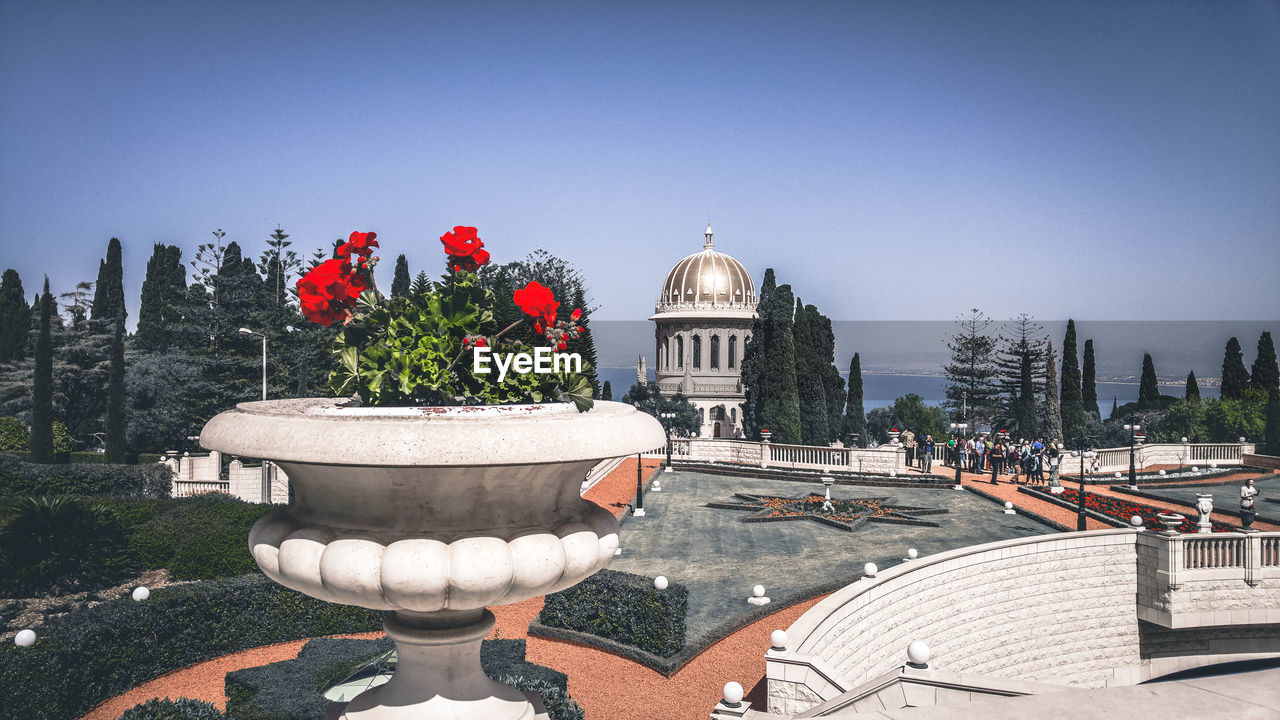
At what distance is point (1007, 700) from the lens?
3342 mm

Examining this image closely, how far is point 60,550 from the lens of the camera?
15758 mm

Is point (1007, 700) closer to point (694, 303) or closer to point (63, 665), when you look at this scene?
point (63, 665)

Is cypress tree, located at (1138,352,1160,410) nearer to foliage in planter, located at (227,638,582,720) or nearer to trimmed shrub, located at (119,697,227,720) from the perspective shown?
foliage in planter, located at (227,638,582,720)

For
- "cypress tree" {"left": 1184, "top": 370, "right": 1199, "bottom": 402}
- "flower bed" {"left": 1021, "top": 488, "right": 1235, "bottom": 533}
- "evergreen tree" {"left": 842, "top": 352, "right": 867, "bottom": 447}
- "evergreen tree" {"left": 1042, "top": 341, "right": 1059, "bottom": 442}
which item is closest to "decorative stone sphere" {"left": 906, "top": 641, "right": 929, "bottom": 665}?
"flower bed" {"left": 1021, "top": 488, "right": 1235, "bottom": 533}

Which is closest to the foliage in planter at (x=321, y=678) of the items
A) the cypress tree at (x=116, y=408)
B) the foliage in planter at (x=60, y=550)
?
the foliage in planter at (x=60, y=550)

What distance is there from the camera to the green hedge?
10375 mm

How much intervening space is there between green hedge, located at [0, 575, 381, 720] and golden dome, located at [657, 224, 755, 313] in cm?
4900

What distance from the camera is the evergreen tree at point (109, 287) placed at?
45.8 m

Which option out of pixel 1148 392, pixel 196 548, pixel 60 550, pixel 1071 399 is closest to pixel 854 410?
pixel 1071 399

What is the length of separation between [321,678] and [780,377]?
124 feet

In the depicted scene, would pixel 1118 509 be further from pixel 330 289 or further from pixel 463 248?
pixel 330 289

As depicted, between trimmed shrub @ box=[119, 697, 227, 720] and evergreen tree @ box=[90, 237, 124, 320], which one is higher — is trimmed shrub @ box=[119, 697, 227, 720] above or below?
below
